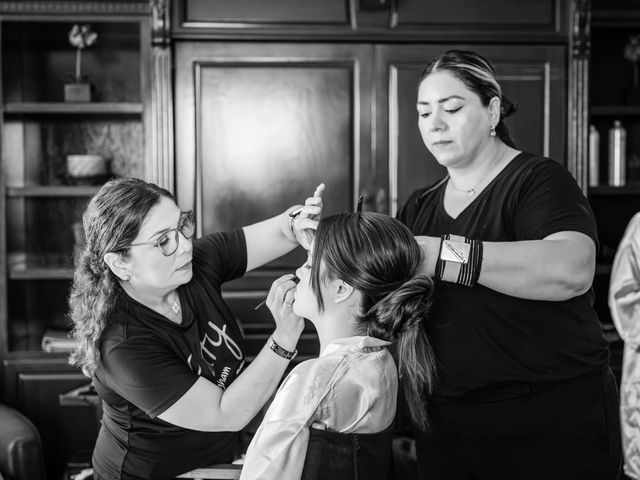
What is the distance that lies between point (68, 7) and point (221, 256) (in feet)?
5.42

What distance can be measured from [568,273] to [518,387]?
0.33 metres

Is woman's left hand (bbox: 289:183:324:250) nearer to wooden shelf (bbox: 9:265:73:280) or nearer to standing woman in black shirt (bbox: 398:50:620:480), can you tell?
standing woman in black shirt (bbox: 398:50:620:480)

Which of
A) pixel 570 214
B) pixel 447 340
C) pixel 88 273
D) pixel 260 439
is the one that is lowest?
pixel 260 439

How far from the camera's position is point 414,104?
124 inches

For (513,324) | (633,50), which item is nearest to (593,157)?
(633,50)

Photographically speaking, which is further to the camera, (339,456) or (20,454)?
(20,454)

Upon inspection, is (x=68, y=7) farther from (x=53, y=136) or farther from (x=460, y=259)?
(x=460, y=259)

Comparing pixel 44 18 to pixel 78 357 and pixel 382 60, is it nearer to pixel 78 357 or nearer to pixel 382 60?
pixel 382 60

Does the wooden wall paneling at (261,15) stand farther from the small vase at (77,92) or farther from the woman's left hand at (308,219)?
the woman's left hand at (308,219)

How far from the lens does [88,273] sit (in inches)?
71.2

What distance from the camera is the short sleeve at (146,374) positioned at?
1.66 metres

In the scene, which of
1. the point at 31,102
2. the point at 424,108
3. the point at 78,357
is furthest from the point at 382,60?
the point at 78,357

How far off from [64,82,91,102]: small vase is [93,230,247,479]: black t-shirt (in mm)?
1647

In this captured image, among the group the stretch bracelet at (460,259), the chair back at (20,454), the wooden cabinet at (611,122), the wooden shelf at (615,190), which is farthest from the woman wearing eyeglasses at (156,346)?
the wooden cabinet at (611,122)
